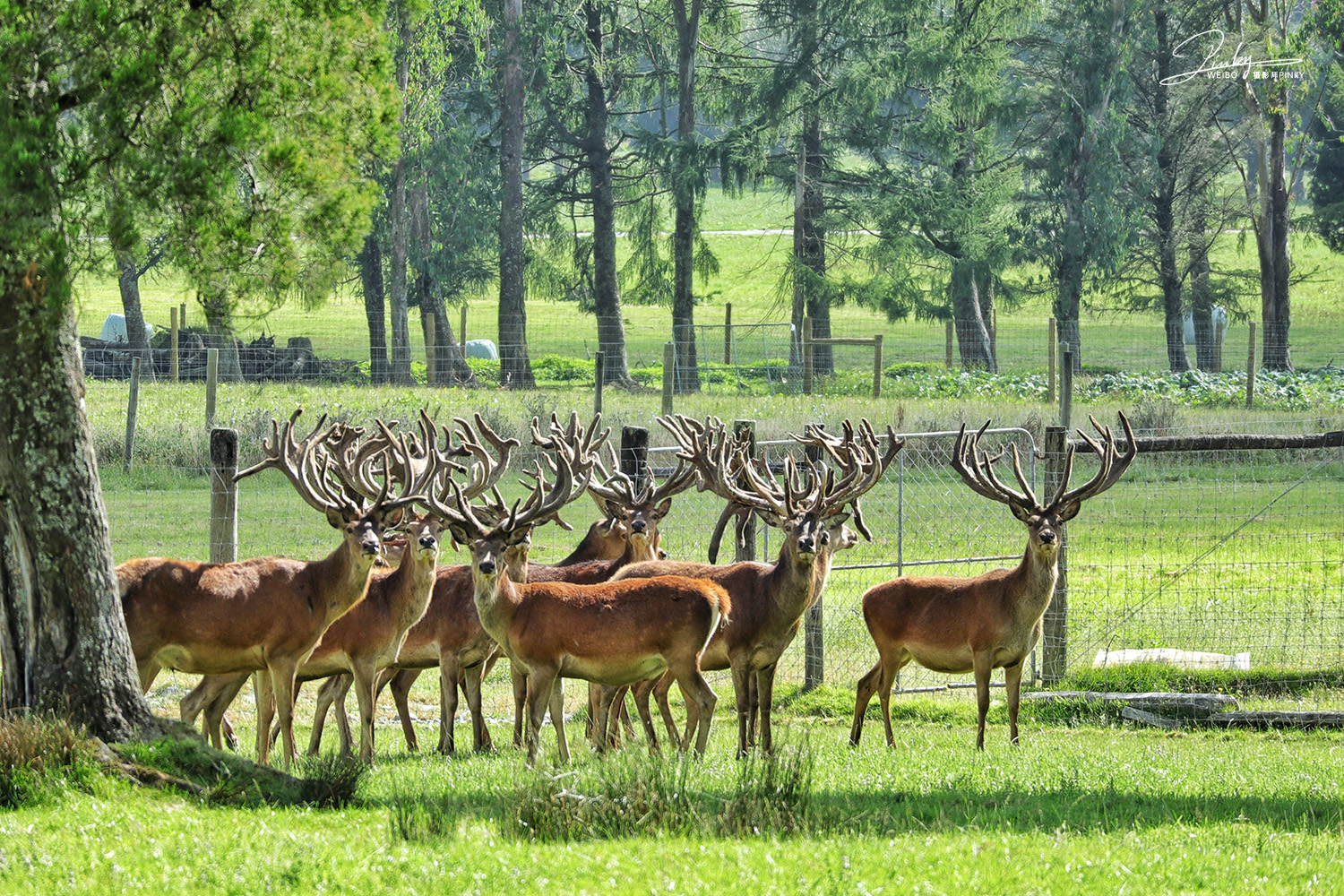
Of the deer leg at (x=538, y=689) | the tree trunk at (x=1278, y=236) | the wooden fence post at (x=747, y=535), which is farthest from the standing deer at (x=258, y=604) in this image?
the tree trunk at (x=1278, y=236)

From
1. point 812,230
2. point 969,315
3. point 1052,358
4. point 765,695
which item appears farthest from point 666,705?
point 969,315

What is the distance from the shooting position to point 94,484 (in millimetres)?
8312

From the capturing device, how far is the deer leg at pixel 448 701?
10578mm

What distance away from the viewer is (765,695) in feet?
34.1

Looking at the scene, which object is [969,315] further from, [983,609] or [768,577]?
[768,577]

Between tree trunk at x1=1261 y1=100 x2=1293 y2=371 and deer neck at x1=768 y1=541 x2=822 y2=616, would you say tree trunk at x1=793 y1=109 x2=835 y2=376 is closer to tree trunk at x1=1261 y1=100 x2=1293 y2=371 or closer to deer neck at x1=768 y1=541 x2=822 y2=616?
tree trunk at x1=1261 y1=100 x2=1293 y2=371

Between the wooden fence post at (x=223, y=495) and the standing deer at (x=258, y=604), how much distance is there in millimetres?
2164

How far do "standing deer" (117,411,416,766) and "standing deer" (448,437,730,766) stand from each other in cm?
74

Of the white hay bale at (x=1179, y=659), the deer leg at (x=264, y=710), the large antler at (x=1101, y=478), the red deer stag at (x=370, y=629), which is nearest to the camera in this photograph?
the deer leg at (x=264, y=710)

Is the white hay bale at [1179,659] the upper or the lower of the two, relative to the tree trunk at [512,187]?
lower

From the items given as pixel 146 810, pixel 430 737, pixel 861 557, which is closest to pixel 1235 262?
pixel 861 557

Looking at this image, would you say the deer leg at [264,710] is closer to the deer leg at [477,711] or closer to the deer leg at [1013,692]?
the deer leg at [477,711]

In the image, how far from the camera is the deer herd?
32.1ft

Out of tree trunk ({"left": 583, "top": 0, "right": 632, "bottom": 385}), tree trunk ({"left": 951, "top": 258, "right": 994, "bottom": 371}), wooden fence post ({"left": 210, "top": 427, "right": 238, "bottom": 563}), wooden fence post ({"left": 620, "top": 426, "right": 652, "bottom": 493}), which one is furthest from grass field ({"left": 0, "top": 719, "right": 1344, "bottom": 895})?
tree trunk ({"left": 583, "top": 0, "right": 632, "bottom": 385})
